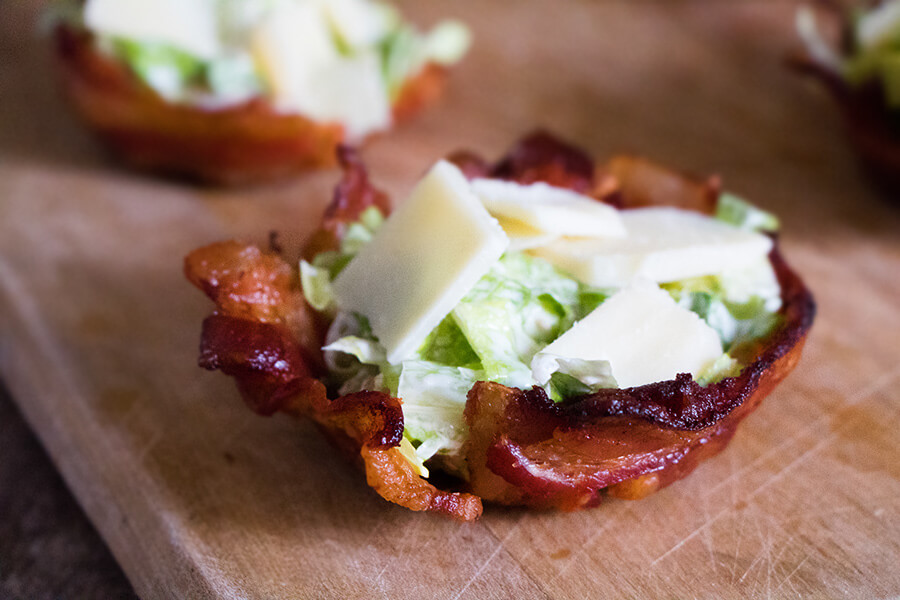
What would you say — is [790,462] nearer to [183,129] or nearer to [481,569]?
[481,569]

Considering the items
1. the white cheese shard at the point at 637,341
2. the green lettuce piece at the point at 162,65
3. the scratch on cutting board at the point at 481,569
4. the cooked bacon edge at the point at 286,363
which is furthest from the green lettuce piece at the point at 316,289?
the green lettuce piece at the point at 162,65

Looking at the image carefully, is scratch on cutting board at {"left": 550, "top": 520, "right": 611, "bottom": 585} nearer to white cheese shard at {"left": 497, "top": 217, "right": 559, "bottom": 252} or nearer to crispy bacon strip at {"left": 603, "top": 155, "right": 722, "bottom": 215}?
white cheese shard at {"left": 497, "top": 217, "right": 559, "bottom": 252}

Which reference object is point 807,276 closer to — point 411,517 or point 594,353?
point 594,353

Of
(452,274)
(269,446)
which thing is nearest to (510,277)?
(452,274)

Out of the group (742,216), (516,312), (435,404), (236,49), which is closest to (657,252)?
(516,312)

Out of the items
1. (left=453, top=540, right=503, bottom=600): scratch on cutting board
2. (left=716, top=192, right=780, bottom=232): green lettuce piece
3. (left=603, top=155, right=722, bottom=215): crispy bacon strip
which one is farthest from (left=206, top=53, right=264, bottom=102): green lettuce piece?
(left=453, top=540, right=503, bottom=600): scratch on cutting board
